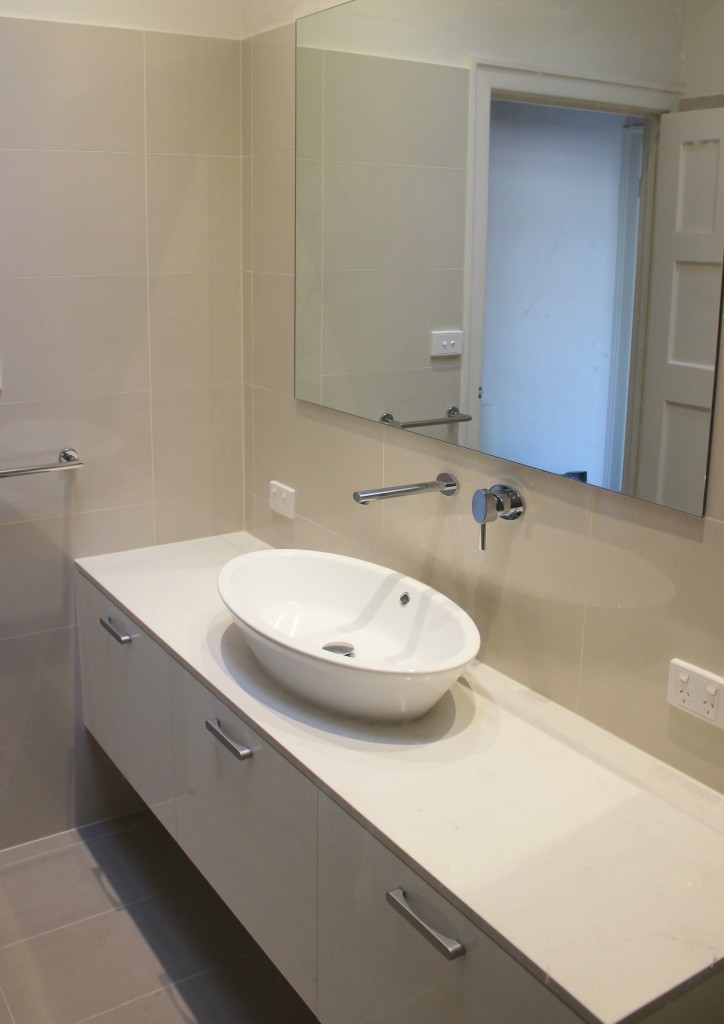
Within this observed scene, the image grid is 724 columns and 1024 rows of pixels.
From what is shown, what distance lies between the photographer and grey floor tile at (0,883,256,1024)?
7.20 feet

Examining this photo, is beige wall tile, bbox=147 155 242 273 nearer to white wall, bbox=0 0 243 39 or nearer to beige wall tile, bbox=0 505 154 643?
white wall, bbox=0 0 243 39

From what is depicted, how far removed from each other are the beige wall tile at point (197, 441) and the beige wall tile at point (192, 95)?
1.95ft

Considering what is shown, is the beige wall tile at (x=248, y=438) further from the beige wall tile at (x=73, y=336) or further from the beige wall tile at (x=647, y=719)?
the beige wall tile at (x=647, y=719)

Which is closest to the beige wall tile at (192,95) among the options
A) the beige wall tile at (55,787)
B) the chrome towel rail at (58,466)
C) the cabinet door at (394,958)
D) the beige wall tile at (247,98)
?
the beige wall tile at (247,98)

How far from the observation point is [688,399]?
1489mm

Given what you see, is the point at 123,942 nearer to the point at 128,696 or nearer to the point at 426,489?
the point at 128,696

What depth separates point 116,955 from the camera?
2.33 m

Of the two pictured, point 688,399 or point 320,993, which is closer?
point 688,399

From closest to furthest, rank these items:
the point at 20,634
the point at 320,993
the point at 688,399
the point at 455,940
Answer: the point at 455,940, the point at 688,399, the point at 320,993, the point at 20,634

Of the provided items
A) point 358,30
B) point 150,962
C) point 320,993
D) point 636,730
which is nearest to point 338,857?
point 320,993

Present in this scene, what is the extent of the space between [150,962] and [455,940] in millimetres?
1239

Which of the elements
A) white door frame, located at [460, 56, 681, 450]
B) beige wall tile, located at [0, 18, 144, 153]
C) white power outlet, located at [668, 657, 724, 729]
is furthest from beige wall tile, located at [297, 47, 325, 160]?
white power outlet, located at [668, 657, 724, 729]

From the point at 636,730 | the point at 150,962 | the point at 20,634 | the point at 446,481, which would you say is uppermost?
the point at 446,481

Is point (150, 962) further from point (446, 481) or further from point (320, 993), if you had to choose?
point (446, 481)
